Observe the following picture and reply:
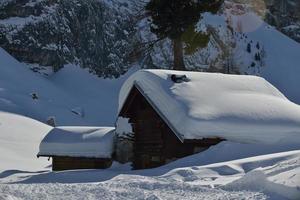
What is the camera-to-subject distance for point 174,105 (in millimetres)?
19609

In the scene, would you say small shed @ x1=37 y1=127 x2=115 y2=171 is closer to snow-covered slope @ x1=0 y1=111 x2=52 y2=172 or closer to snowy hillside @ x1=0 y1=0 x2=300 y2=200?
snowy hillside @ x1=0 y1=0 x2=300 y2=200

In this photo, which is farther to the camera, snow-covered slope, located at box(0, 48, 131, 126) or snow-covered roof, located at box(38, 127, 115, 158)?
snow-covered slope, located at box(0, 48, 131, 126)

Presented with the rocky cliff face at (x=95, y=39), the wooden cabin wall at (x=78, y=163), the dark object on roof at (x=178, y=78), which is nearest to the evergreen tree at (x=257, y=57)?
the rocky cliff face at (x=95, y=39)

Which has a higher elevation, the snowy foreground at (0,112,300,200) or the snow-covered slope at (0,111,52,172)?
the snowy foreground at (0,112,300,200)

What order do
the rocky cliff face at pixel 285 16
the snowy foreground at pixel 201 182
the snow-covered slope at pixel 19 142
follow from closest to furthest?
1. the snowy foreground at pixel 201 182
2. the snow-covered slope at pixel 19 142
3. the rocky cliff face at pixel 285 16

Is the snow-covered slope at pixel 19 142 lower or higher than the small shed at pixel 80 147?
lower

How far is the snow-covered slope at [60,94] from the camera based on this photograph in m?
42.7

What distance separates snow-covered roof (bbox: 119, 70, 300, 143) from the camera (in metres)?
18.4

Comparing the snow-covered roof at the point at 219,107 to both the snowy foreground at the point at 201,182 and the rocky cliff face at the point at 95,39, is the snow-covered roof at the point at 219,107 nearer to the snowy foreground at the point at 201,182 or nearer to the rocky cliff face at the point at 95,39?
the snowy foreground at the point at 201,182

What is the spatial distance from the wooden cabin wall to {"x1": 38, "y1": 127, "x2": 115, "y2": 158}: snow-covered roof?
0.52m

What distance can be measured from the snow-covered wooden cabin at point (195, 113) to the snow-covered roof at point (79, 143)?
133cm

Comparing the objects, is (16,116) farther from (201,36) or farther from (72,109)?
(201,36)

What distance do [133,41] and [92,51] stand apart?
16.7 feet

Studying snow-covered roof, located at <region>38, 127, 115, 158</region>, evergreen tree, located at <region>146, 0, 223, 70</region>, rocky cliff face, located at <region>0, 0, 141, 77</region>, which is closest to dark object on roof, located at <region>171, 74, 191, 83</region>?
snow-covered roof, located at <region>38, 127, 115, 158</region>
